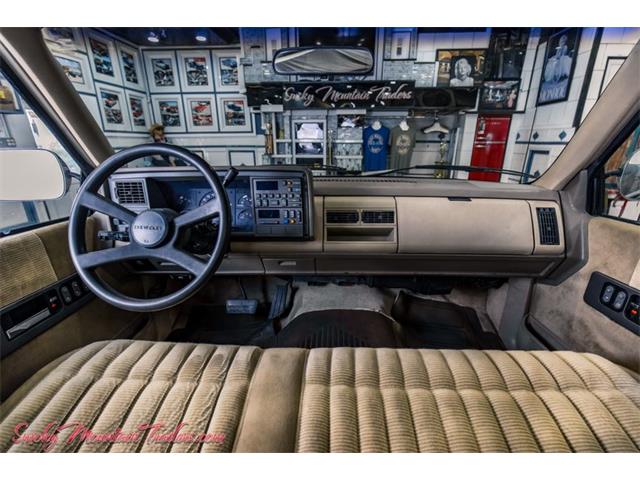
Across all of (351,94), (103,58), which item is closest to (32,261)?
(351,94)

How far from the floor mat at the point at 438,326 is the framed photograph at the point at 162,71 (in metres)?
5.74

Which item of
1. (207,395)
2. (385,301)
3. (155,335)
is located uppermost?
(207,395)

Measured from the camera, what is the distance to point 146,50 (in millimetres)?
4945

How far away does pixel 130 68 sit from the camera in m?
4.87

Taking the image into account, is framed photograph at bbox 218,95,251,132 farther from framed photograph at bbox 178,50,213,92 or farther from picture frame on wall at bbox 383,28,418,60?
picture frame on wall at bbox 383,28,418,60

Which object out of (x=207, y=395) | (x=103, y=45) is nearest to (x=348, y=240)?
(x=207, y=395)

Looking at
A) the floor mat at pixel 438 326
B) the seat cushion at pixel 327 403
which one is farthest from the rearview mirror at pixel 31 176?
the floor mat at pixel 438 326

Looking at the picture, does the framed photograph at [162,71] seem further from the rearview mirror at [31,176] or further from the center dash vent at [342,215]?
the center dash vent at [342,215]

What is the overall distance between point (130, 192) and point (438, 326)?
71.7 inches

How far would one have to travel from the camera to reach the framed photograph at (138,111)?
4941 mm

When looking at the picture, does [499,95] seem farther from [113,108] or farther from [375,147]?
[113,108]

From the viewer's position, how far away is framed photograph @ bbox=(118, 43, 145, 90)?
15.3 ft

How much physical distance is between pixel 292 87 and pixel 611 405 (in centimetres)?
479

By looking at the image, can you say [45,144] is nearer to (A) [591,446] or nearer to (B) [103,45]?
(A) [591,446]
